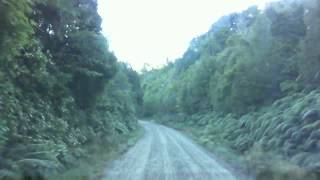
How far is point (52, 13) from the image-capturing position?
85.0 ft

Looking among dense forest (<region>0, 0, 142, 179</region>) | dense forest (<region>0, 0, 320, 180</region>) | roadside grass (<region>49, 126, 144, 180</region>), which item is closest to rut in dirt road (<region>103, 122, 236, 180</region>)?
roadside grass (<region>49, 126, 144, 180</region>)

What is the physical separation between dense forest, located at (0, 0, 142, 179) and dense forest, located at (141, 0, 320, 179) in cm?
729

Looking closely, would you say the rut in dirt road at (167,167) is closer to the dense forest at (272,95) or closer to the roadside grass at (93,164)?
the roadside grass at (93,164)

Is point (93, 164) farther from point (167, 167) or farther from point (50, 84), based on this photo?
point (50, 84)

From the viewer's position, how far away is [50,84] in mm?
24688

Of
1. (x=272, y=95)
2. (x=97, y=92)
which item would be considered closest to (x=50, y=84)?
(x=97, y=92)

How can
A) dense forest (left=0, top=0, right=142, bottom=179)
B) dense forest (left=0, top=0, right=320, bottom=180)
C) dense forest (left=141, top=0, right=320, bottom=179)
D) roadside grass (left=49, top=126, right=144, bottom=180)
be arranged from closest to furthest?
1. dense forest (left=0, top=0, right=142, bottom=179)
2. dense forest (left=0, top=0, right=320, bottom=180)
3. roadside grass (left=49, top=126, right=144, bottom=180)
4. dense forest (left=141, top=0, right=320, bottom=179)

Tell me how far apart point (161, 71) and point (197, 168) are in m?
124

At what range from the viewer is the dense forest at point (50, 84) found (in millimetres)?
14910

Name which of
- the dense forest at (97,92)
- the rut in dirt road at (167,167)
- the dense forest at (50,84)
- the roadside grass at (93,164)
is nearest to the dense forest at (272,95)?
the dense forest at (97,92)

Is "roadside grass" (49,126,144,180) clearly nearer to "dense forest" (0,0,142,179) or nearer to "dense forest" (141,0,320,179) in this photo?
"dense forest" (0,0,142,179)

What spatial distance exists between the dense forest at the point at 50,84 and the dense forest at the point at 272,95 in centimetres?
729

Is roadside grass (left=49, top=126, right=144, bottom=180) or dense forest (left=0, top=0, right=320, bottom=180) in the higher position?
dense forest (left=0, top=0, right=320, bottom=180)

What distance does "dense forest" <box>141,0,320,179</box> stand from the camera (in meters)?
23.0
